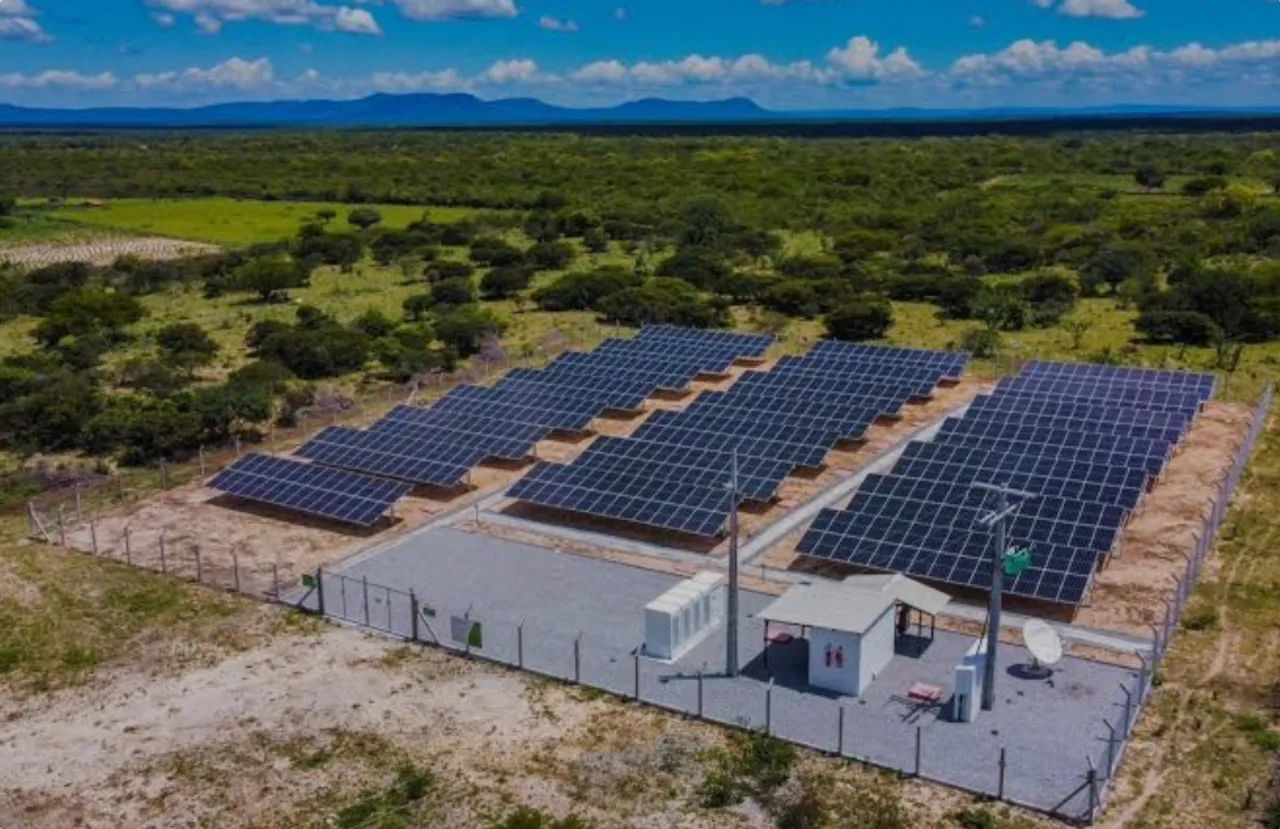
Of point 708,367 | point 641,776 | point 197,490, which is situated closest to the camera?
point 641,776

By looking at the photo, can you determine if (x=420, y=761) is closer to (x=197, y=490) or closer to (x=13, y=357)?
(x=197, y=490)

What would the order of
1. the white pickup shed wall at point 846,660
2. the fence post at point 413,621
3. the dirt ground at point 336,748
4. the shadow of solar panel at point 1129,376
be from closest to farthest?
1. the dirt ground at point 336,748
2. the white pickup shed wall at point 846,660
3. the fence post at point 413,621
4. the shadow of solar panel at point 1129,376

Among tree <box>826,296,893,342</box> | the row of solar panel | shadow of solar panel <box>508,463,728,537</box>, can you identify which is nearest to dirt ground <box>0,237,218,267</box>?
the row of solar panel

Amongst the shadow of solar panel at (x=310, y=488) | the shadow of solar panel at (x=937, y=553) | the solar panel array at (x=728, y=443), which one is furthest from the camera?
the shadow of solar panel at (x=310, y=488)

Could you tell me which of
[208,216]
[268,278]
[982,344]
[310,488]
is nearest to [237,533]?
[310,488]

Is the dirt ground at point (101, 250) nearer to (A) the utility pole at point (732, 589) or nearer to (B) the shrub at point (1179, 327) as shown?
(B) the shrub at point (1179, 327)

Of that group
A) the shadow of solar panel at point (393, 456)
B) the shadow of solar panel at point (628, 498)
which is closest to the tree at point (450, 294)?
the shadow of solar panel at point (393, 456)

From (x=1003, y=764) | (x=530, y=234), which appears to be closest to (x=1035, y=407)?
(x=1003, y=764)
